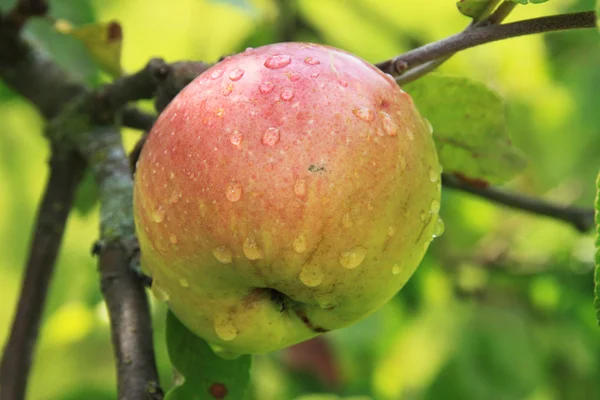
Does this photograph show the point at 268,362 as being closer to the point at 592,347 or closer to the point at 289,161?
the point at 592,347

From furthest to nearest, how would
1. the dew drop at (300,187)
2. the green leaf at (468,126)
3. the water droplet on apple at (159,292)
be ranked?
the green leaf at (468,126)
the water droplet on apple at (159,292)
the dew drop at (300,187)

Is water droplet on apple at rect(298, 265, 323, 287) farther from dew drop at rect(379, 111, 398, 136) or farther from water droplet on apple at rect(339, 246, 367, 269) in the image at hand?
dew drop at rect(379, 111, 398, 136)

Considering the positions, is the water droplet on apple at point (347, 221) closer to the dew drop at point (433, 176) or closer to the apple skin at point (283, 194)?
the apple skin at point (283, 194)

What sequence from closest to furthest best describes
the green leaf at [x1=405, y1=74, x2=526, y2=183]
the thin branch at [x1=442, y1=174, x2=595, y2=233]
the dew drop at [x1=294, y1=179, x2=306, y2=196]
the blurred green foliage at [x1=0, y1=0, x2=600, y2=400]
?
the dew drop at [x1=294, y1=179, x2=306, y2=196]
the green leaf at [x1=405, y1=74, x2=526, y2=183]
the thin branch at [x1=442, y1=174, x2=595, y2=233]
the blurred green foliage at [x1=0, y1=0, x2=600, y2=400]

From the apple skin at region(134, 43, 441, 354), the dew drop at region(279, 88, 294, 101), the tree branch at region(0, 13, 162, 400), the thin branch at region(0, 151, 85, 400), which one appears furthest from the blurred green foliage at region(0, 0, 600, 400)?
the dew drop at region(279, 88, 294, 101)

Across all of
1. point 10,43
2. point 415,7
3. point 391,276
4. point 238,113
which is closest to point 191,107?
point 238,113

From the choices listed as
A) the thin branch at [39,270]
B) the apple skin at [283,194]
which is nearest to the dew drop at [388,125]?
the apple skin at [283,194]
